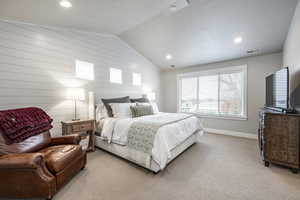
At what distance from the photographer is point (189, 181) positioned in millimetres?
1876

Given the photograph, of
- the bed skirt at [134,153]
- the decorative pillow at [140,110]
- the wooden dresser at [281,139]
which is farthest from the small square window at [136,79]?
the wooden dresser at [281,139]

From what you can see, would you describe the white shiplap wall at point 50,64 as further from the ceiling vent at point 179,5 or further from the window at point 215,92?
the window at point 215,92

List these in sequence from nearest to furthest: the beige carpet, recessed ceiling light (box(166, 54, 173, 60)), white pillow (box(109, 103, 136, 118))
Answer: the beige carpet → white pillow (box(109, 103, 136, 118)) → recessed ceiling light (box(166, 54, 173, 60))

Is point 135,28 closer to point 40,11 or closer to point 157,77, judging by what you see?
point 40,11

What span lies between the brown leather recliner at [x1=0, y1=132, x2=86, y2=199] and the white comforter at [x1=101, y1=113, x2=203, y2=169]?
0.82 meters

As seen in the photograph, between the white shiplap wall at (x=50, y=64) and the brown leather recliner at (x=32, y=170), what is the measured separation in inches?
40.0

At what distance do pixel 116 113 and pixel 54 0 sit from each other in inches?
85.7

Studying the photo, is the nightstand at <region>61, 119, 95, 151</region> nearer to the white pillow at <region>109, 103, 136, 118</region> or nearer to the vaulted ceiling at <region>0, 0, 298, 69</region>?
the white pillow at <region>109, 103, 136, 118</region>

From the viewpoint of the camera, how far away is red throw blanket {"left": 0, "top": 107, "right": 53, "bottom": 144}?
1705 millimetres

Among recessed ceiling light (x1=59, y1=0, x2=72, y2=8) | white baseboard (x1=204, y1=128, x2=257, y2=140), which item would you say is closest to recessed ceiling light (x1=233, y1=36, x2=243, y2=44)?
white baseboard (x1=204, y1=128, x2=257, y2=140)

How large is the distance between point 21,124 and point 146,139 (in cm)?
182

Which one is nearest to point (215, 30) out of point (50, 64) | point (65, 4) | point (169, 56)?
point (169, 56)

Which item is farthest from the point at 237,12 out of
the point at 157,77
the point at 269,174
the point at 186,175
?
the point at 157,77

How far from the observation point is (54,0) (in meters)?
1.94
